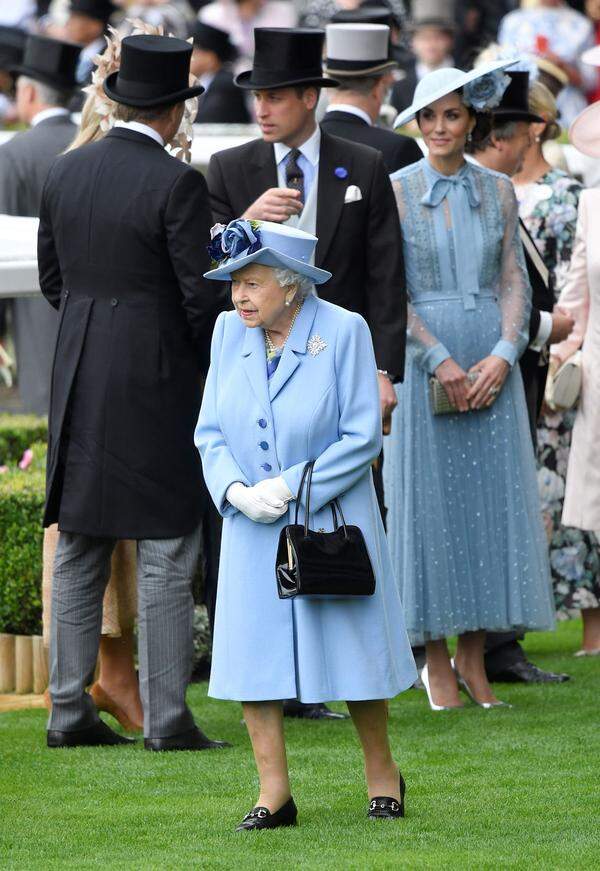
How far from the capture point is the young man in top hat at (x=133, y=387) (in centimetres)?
649

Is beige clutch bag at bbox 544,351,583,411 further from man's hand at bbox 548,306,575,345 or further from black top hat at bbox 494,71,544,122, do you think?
black top hat at bbox 494,71,544,122

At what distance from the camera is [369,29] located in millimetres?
8094

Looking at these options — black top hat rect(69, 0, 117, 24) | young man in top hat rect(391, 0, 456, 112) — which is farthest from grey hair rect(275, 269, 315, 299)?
black top hat rect(69, 0, 117, 24)

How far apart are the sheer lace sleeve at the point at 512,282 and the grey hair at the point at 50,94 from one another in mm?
3520

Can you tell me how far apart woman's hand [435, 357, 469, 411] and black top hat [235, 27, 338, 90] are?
106cm

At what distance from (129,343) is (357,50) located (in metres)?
2.16

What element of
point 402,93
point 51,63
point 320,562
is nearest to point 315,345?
point 320,562

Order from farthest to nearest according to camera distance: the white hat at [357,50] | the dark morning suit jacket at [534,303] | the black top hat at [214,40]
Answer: the black top hat at [214,40] < the white hat at [357,50] < the dark morning suit jacket at [534,303]

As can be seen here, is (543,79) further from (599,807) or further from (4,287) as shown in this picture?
(599,807)

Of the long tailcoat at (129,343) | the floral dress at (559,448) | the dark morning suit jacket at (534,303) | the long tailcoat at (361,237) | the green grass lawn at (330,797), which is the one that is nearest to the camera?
the green grass lawn at (330,797)

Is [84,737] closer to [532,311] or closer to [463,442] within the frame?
[463,442]

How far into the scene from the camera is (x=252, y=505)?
17.2 ft

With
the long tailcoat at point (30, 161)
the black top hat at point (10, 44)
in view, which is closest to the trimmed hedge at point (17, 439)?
the long tailcoat at point (30, 161)

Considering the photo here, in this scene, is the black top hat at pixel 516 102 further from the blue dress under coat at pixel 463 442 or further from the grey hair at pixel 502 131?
the blue dress under coat at pixel 463 442
